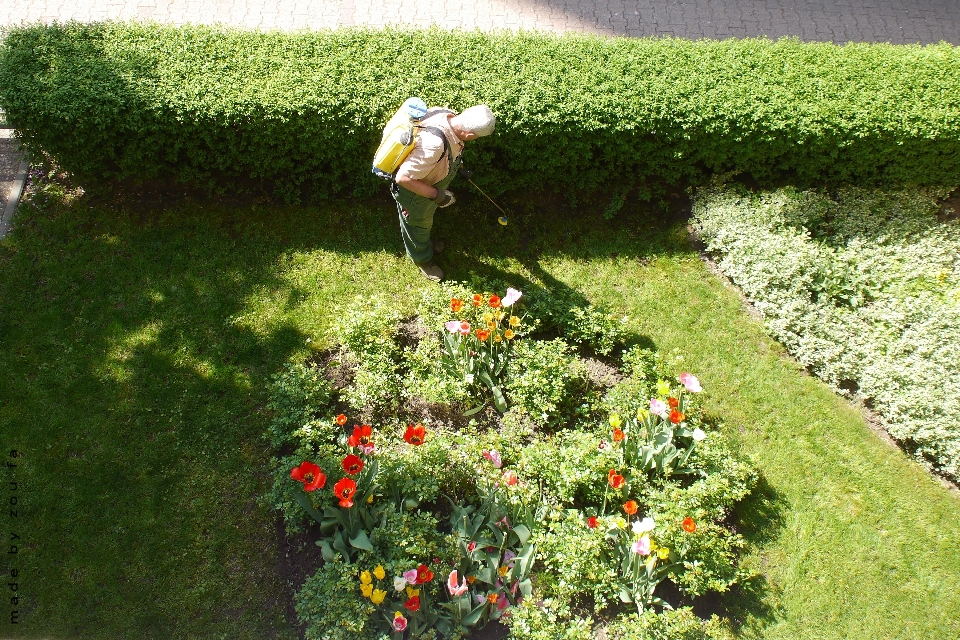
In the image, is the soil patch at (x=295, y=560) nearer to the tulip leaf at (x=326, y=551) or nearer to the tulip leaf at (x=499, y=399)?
the tulip leaf at (x=326, y=551)

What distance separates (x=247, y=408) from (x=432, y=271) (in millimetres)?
1976

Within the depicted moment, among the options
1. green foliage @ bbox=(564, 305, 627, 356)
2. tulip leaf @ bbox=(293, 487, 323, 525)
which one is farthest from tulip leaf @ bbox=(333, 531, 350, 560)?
green foliage @ bbox=(564, 305, 627, 356)

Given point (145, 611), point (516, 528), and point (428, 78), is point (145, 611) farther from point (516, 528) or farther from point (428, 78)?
point (428, 78)

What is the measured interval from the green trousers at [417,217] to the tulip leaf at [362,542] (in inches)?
98.1

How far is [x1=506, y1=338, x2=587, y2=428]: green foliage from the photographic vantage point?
4730 mm

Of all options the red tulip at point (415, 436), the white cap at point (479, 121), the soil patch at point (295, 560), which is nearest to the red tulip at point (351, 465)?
the red tulip at point (415, 436)

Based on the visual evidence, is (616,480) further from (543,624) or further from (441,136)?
(441,136)

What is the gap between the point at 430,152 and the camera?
4.39 metres

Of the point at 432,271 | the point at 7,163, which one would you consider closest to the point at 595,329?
the point at 432,271

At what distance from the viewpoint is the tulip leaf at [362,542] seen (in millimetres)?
3986

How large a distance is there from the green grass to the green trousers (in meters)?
0.25

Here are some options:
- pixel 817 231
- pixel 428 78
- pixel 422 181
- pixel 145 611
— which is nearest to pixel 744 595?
pixel 817 231

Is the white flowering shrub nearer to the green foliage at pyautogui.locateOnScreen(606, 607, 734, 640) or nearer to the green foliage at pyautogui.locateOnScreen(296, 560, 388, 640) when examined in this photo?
the green foliage at pyautogui.locateOnScreen(606, 607, 734, 640)

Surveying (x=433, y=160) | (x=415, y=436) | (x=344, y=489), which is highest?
(x=433, y=160)
